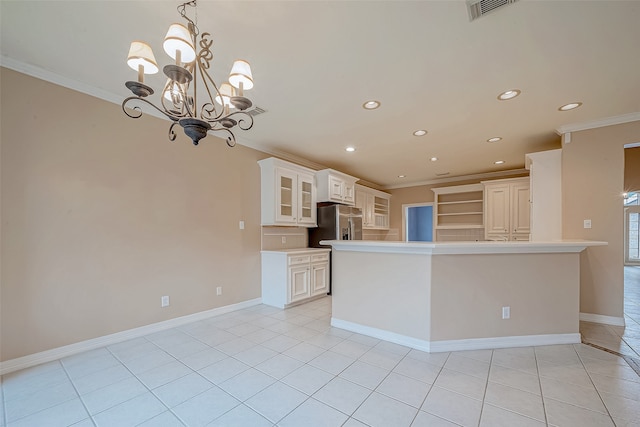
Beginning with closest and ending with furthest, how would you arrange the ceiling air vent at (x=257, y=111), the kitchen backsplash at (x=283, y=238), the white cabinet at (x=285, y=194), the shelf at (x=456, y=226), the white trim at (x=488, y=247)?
1. the white trim at (x=488, y=247)
2. the ceiling air vent at (x=257, y=111)
3. the white cabinet at (x=285, y=194)
4. the kitchen backsplash at (x=283, y=238)
5. the shelf at (x=456, y=226)

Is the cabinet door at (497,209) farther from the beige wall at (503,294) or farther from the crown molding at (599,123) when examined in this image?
the beige wall at (503,294)

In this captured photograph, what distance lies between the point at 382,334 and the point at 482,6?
113 inches

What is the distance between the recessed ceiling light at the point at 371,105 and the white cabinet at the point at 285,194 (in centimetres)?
175

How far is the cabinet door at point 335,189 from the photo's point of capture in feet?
16.1

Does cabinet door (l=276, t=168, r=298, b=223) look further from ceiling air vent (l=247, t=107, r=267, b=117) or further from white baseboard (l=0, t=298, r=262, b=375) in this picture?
white baseboard (l=0, t=298, r=262, b=375)

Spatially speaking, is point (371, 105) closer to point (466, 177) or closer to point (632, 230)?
point (466, 177)

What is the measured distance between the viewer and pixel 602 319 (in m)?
3.21

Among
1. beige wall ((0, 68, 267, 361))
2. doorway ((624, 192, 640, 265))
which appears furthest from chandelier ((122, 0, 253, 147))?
doorway ((624, 192, 640, 265))

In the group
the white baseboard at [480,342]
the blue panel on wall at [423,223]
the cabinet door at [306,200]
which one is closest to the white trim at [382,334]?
the white baseboard at [480,342]

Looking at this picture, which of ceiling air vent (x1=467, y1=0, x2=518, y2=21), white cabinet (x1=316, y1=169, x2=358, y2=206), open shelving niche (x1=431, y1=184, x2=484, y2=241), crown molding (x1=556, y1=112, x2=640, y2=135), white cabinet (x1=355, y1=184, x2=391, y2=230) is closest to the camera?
ceiling air vent (x1=467, y1=0, x2=518, y2=21)

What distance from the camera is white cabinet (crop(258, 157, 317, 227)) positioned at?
408 cm

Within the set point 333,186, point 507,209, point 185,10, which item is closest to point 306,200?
point 333,186

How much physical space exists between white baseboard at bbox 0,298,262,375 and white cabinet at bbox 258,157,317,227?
5.16 ft

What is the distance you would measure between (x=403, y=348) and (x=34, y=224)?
3608mm
